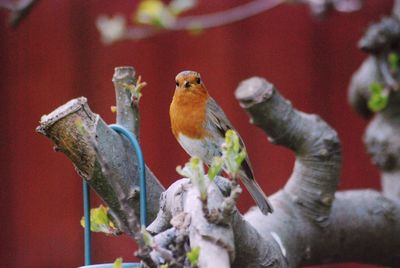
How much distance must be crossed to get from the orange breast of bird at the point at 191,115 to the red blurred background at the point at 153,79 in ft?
4.91

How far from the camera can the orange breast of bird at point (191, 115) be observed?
1826 millimetres

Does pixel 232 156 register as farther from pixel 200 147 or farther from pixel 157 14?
pixel 157 14

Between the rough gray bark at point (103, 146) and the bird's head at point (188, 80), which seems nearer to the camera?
the rough gray bark at point (103, 146)

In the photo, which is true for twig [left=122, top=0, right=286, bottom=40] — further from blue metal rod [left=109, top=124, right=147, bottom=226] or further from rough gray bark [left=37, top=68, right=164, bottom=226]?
blue metal rod [left=109, top=124, right=147, bottom=226]

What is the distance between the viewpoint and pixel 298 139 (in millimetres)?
2049

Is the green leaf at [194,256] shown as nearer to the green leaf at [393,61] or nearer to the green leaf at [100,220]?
the green leaf at [100,220]

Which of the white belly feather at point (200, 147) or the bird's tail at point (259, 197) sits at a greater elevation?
the white belly feather at point (200, 147)

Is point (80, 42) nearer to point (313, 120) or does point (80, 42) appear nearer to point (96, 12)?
point (96, 12)

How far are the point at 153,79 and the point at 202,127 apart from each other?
154 centimetres

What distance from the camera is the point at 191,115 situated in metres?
1.85

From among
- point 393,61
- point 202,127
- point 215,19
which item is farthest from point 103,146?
point 215,19

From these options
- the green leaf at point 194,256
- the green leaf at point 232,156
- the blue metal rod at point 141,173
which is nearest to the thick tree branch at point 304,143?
the blue metal rod at point 141,173

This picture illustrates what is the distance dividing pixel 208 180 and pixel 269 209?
0.76 metres

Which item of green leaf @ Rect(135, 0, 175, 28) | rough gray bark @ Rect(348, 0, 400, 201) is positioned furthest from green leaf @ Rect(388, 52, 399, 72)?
green leaf @ Rect(135, 0, 175, 28)
